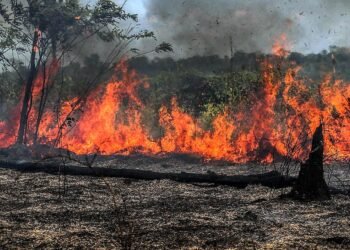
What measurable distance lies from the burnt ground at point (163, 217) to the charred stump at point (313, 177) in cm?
31

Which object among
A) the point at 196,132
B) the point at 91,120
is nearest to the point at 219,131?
the point at 196,132

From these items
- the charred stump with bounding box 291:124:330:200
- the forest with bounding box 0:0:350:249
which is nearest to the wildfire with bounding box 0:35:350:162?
the forest with bounding box 0:0:350:249

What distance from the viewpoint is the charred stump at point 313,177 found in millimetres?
8633

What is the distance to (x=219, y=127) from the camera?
21672 millimetres

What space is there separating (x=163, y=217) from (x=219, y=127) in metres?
14.7

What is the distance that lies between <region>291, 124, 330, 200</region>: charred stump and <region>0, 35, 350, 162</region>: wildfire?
880 cm

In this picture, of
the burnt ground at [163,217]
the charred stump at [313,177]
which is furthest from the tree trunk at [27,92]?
the charred stump at [313,177]

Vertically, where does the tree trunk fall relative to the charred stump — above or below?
above

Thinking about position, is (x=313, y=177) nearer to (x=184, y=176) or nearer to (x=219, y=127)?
(x=184, y=176)

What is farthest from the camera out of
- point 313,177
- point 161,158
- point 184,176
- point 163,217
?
point 161,158

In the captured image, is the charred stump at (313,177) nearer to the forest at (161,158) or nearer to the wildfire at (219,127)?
the forest at (161,158)

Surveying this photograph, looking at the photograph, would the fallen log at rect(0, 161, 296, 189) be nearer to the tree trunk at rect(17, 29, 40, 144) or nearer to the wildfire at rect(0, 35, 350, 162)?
the wildfire at rect(0, 35, 350, 162)

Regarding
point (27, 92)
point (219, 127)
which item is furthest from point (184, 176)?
point (27, 92)

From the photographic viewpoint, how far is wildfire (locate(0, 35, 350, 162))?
19016 mm
